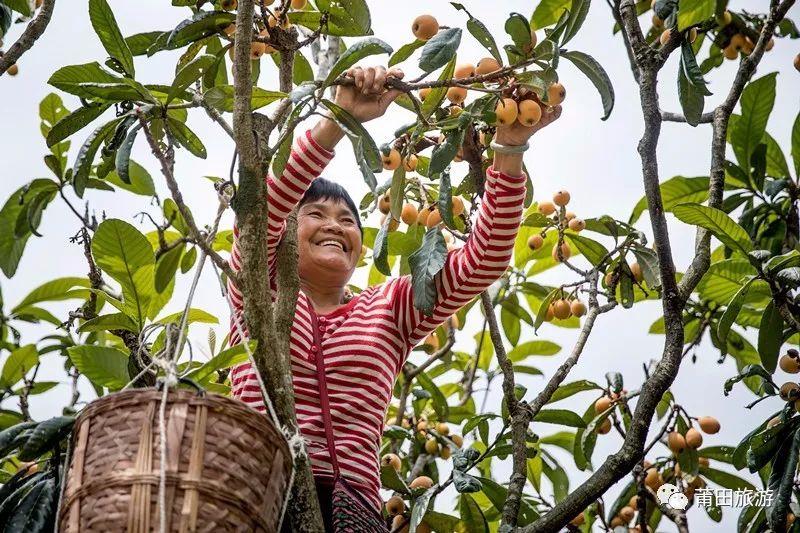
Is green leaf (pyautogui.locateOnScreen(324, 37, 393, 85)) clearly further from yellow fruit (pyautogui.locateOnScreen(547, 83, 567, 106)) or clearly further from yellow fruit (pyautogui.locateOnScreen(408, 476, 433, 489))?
yellow fruit (pyautogui.locateOnScreen(408, 476, 433, 489))

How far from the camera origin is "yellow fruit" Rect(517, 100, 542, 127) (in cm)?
235

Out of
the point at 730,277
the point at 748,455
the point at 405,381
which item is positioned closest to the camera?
the point at 748,455

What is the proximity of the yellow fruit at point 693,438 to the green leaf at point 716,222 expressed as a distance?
0.66 m

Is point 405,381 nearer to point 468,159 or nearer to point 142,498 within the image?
point 468,159

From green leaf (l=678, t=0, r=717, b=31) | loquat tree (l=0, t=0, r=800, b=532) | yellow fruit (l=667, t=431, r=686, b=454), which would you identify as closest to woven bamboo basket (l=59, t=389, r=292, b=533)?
loquat tree (l=0, t=0, r=800, b=532)

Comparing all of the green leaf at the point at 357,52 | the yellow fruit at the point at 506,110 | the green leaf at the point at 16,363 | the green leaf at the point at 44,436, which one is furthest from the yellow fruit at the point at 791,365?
the green leaf at the point at 16,363

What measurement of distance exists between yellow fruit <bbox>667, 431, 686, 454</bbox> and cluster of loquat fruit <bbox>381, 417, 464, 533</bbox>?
606 mm

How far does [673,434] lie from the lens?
10.7 feet

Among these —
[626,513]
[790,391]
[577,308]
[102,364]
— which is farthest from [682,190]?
[102,364]

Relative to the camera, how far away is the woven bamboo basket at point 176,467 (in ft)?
5.13

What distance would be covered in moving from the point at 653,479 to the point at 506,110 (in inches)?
57.1

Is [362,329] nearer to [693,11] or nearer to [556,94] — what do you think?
[556,94]

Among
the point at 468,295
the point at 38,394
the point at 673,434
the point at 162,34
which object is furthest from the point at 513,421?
the point at 38,394

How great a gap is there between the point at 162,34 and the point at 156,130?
0.24 metres
